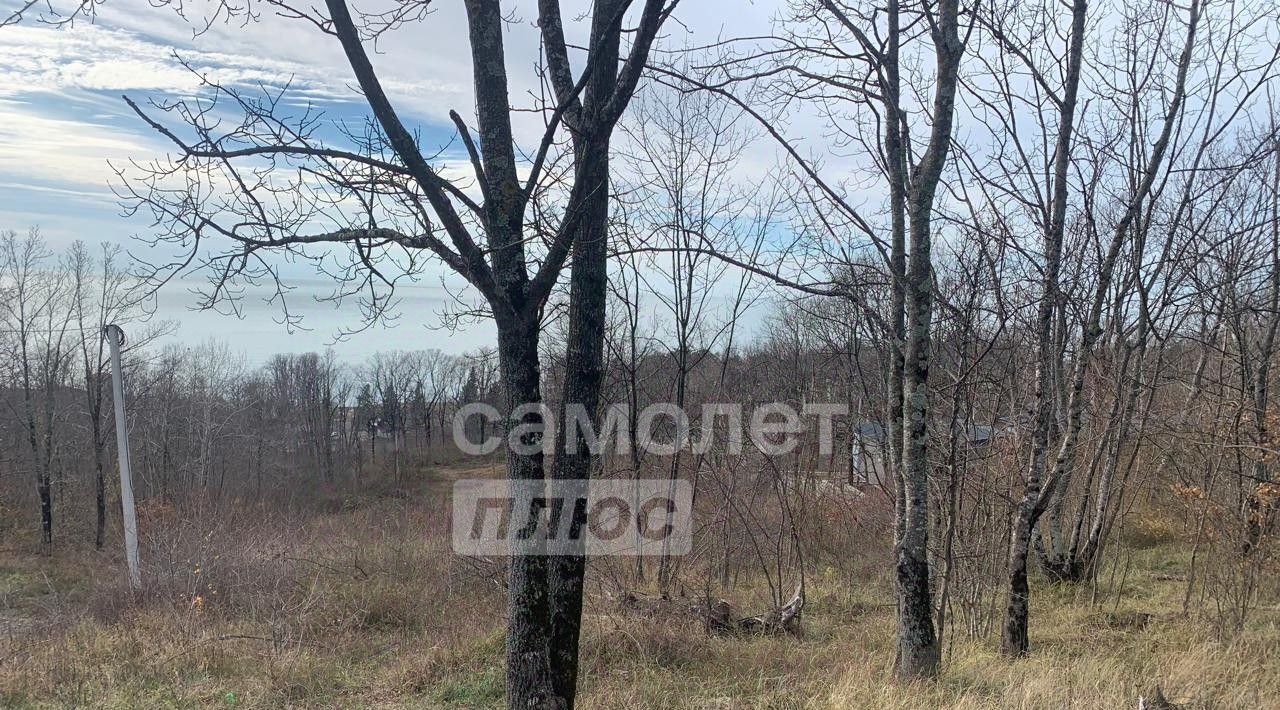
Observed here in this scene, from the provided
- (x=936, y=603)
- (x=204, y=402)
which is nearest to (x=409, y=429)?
(x=204, y=402)

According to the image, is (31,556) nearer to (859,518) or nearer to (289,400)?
(859,518)

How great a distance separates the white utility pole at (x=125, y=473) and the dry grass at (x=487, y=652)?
0.50 meters

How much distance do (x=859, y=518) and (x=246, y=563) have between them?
26.0 feet

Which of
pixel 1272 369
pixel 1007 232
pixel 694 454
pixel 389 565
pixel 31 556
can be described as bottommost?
pixel 31 556

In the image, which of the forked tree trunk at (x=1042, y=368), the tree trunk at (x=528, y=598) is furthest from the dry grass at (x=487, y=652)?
the tree trunk at (x=528, y=598)

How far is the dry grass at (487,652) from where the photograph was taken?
423cm

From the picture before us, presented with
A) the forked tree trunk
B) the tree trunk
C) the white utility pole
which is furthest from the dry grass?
the tree trunk

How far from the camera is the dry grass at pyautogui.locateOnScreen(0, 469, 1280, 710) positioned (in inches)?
167

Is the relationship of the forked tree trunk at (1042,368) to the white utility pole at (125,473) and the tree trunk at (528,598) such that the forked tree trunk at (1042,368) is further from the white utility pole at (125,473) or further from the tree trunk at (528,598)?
the white utility pole at (125,473)

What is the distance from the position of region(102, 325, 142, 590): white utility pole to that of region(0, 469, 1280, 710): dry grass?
0.50 meters

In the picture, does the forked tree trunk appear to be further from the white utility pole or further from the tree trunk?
the white utility pole

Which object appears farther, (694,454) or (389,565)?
(389,565)

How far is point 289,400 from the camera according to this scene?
46406 millimetres

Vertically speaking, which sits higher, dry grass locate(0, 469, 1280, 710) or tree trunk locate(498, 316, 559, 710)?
tree trunk locate(498, 316, 559, 710)
